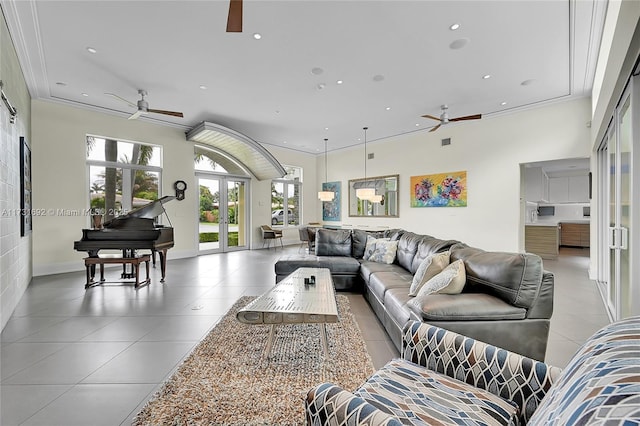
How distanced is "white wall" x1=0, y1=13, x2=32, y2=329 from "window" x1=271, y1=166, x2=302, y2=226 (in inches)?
248

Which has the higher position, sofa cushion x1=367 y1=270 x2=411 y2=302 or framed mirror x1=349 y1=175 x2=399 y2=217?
framed mirror x1=349 y1=175 x2=399 y2=217

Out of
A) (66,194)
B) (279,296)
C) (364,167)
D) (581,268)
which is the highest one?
(364,167)

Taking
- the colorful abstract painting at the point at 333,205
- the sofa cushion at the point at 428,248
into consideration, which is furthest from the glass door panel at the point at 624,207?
the colorful abstract painting at the point at 333,205

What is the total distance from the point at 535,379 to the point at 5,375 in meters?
3.40

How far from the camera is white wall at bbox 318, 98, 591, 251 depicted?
224 inches

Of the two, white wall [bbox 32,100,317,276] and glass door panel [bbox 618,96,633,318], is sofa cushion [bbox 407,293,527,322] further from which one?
white wall [bbox 32,100,317,276]

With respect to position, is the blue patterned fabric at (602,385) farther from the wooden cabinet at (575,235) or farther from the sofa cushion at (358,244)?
the wooden cabinet at (575,235)

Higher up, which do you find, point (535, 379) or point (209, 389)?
point (535, 379)

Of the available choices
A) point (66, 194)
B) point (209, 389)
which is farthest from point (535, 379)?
point (66, 194)

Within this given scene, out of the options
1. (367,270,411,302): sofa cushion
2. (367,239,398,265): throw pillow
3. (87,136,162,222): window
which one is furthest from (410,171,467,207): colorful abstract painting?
(87,136,162,222): window

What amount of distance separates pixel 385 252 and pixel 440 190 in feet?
13.1

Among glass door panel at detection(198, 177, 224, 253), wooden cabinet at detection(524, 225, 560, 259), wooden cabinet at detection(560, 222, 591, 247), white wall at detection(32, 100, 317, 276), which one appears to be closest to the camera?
white wall at detection(32, 100, 317, 276)

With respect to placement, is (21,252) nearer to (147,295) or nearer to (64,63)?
(147,295)

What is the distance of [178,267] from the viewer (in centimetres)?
612
